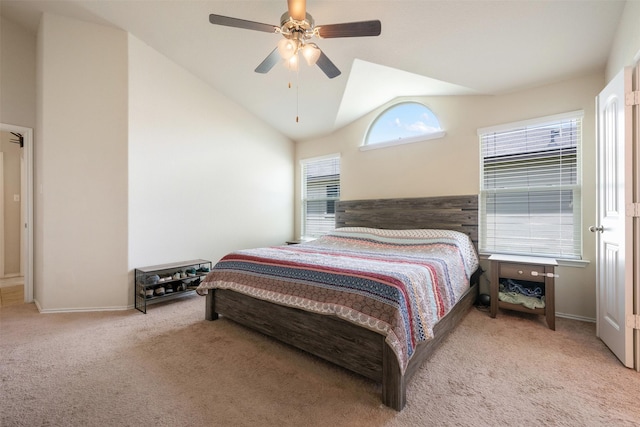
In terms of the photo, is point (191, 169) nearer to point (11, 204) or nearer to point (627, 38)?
point (11, 204)

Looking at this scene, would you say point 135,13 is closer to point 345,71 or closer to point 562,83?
point 345,71

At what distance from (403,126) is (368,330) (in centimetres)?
323

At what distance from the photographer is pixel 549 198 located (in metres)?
3.02

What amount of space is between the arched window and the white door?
5.31 ft

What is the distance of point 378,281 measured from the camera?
5.82 feet

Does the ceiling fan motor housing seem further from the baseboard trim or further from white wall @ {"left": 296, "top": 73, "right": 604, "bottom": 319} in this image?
the baseboard trim

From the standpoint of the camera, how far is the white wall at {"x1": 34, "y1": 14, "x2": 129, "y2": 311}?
3.01 metres

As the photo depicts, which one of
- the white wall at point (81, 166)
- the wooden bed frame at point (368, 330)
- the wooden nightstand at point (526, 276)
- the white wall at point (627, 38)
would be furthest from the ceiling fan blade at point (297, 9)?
the wooden nightstand at point (526, 276)

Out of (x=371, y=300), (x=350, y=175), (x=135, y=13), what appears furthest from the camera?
(x=350, y=175)

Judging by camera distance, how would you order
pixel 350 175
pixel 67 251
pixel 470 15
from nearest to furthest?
1. pixel 470 15
2. pixel 67 251
3. pixel 350 175

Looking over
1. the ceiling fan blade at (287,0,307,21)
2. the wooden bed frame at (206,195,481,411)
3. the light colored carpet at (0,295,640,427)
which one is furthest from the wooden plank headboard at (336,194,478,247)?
the ceiling fan blade at (287,0,307,21)

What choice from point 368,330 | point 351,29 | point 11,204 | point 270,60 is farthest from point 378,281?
point 11,204

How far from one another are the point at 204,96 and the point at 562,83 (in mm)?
4371

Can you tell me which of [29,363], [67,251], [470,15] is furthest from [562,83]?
[67,251]
